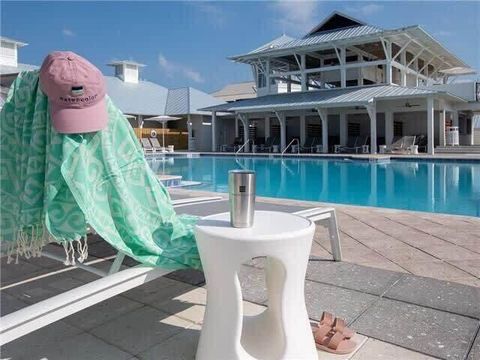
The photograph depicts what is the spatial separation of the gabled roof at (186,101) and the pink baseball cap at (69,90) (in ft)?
76.7

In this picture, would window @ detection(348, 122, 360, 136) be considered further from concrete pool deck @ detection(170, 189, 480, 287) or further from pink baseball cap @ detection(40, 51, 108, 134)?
pink baseball cap @ detection(40, 51, 108, 134)

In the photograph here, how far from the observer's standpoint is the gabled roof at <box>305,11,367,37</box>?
66.6ft

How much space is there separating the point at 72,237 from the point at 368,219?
364cm

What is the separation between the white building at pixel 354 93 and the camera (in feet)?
58.6

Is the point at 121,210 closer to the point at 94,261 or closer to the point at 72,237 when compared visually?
the point at 72,237

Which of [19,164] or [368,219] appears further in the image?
[368,219]

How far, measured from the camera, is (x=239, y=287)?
153 centimetres

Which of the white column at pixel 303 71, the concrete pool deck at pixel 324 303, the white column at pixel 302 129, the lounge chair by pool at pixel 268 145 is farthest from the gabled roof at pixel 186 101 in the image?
the concrete pool deck at pixel 324 303

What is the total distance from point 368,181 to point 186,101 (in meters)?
16.9

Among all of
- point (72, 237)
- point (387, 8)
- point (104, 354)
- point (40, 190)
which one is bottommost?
point (104, 354)

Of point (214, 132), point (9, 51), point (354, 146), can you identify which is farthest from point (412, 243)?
point (9, 51)

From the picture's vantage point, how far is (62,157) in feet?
5.31

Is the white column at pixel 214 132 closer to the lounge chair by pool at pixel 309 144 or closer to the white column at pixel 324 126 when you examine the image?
the lounge chair by pool at pixel 309 144

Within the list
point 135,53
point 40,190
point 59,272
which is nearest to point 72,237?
point 40,190
